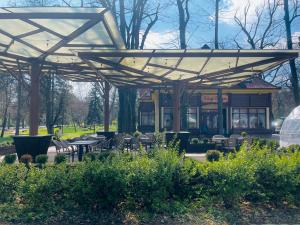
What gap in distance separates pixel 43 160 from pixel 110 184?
178 inches

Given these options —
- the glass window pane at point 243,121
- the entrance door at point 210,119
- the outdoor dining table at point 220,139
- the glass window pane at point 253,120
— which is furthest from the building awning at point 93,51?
the glass window pane at point 253,120

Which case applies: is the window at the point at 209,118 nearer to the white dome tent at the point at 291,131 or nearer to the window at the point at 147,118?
the window at the point at 147,118

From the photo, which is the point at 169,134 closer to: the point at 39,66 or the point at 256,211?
the point at 39,66

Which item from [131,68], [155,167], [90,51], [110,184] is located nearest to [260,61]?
[131,68]

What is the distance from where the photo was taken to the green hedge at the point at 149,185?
5020mm

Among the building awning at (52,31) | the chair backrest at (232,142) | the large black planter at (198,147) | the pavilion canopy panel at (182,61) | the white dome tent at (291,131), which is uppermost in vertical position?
the building awning at (52,31)

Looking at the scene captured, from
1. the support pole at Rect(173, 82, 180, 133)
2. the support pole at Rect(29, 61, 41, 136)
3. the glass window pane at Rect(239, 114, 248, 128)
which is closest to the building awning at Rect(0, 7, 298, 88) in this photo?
the support pole at Rect(173, 82, 180, 133)

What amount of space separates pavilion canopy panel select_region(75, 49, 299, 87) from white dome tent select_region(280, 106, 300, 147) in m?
3.53

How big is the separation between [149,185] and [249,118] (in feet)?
87.2

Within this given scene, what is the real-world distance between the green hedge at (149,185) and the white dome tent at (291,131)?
9.20m

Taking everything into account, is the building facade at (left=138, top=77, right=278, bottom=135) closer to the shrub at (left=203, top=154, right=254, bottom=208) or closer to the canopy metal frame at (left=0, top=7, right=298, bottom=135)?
the canopy metal frame at (left=0, top=7, right=298, bottom=135)

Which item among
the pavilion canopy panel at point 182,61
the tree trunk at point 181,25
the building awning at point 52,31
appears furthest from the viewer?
the tree trunk at point 181,25

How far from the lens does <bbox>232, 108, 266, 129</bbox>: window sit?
29500 millimetres

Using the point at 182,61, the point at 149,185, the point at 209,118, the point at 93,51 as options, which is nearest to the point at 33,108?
the point at 93,51
